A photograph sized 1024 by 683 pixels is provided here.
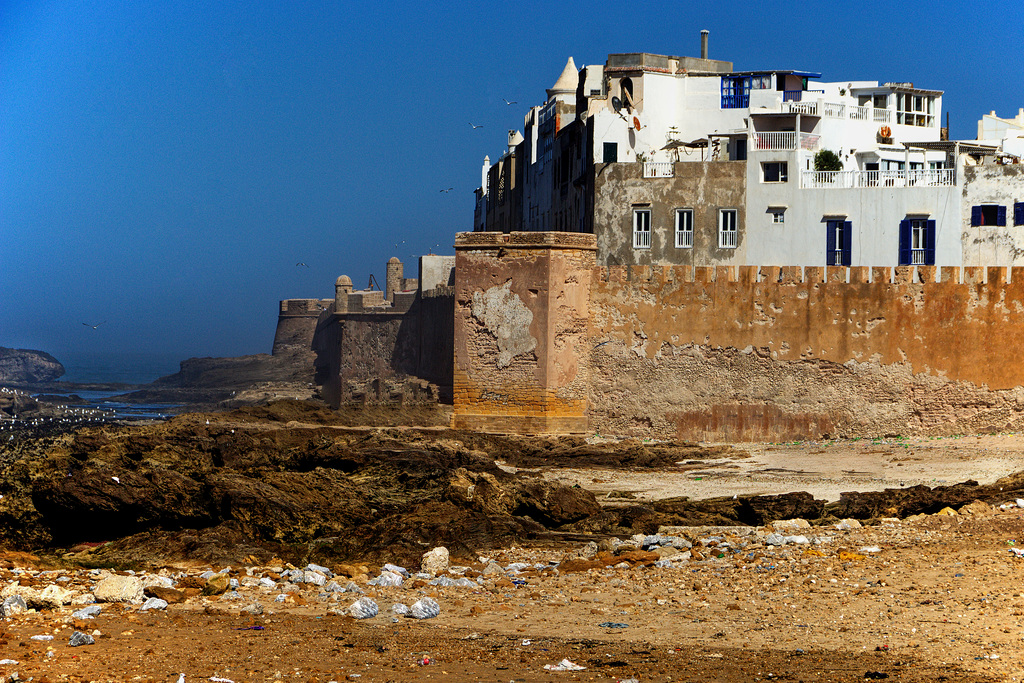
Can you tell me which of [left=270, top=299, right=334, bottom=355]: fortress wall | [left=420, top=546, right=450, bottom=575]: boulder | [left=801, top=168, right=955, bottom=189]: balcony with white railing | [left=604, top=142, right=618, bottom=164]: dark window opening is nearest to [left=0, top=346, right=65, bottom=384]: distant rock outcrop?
[left=270, top=299, right=334, bottom=355]: fortress wall

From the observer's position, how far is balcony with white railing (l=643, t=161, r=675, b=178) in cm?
3281

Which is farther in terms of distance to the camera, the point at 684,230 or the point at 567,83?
the point at 567,83

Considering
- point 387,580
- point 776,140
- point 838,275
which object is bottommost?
point 387,580

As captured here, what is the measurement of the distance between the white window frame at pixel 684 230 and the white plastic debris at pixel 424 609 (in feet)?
76.8

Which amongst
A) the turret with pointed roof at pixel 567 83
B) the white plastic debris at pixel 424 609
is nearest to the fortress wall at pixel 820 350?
the white plastic debris at pixel 424 609

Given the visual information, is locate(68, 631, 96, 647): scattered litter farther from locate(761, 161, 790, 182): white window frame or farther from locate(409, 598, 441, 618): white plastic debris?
locate(761, 161, 790, 182): white window frame

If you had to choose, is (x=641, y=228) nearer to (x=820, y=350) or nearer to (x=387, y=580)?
(x=820, y=350)

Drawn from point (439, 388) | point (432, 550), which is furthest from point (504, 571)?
point (439, 388)

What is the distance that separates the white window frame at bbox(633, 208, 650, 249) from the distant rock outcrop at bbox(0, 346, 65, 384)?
236ft

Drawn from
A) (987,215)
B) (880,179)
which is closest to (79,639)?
(880,179)

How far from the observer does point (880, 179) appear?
33281 mm

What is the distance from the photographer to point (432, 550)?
12.5m

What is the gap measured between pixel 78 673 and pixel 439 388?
24819 millimetres

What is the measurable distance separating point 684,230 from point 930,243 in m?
6.61
